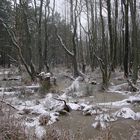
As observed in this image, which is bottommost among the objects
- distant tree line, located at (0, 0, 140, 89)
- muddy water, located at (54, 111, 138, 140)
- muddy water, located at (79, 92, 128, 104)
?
muddy water, located at (54, 111, 138, 140)

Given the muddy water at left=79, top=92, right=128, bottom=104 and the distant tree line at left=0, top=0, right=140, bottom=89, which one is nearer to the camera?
the muddy water at left=79, top=92, right=128, bottom=104

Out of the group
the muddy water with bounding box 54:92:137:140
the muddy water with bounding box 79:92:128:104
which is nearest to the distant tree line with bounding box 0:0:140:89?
the muddy water with bounding box 79:92:128:104

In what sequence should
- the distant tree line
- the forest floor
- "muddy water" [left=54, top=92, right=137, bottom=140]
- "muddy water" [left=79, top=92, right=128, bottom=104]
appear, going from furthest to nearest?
the distant tree line → "muddy water" [left=79, top=92, right=128, bottom=104] → "muddy water" [left=54, top=92, right=137, bottom=140] → the forest floor

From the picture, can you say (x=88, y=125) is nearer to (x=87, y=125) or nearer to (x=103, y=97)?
(x=87, y=125)

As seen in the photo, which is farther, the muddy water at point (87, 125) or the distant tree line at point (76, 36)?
the distant tree line at point (76, 36)

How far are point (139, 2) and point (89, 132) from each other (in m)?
21.7

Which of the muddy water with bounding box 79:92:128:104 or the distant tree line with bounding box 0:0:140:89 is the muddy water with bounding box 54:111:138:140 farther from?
the distant tree line with bounding box 0:0:140:89

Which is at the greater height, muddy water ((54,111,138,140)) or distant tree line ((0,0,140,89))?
distant tree line ((0,0,140,89))

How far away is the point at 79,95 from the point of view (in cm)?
1285

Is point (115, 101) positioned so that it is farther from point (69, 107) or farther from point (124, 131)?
point (124, 131)

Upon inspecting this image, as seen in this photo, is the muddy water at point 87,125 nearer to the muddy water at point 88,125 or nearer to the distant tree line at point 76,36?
the muddy water at point 88,125

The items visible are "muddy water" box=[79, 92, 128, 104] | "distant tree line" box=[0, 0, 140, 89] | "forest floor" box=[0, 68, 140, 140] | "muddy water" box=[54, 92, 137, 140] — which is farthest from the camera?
"distant tree line" box=[0, 0, 140, 89]

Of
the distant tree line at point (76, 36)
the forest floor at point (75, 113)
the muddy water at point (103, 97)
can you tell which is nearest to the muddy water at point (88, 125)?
the forest floor at point (75, 113)

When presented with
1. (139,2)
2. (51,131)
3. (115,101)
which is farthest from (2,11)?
(51,131)
